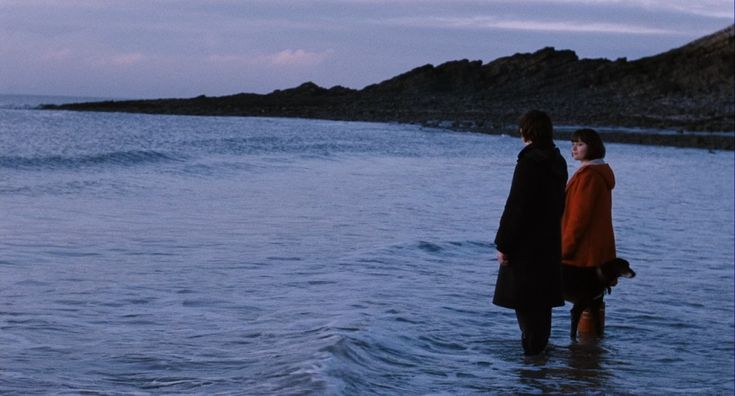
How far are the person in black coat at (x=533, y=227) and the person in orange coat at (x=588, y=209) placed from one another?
1.98 ft

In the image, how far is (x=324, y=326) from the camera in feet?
24.8

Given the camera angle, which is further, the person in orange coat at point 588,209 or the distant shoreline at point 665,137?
the distant shoreline at point 665,137

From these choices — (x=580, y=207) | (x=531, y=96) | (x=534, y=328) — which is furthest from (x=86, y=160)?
(x=531, y=96)

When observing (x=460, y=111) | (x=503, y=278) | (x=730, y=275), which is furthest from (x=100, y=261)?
(x=460, y=111)

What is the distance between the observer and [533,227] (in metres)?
6.14

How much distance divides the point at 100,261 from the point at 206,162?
18.0m

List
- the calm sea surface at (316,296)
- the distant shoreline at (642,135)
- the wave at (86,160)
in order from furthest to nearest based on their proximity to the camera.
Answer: the distant shoreline at (642,135)
the wave at (86,160)
the calm sea surface at (316,296)

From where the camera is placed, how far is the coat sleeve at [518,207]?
6.04 meters

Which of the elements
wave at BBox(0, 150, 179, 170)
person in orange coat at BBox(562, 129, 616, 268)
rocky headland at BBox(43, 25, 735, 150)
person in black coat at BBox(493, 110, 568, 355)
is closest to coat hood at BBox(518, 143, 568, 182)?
person in black coat at BBox(493, 110, 568, 355)

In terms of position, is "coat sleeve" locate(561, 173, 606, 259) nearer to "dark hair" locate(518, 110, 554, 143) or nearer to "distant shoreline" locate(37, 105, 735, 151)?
"dark hair" locate(518, 110, 554, 143)

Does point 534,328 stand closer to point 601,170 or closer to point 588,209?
point 588,209

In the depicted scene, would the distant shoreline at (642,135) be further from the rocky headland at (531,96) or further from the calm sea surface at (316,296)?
the calm sea surface at (316,296)

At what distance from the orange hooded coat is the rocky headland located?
48.9m

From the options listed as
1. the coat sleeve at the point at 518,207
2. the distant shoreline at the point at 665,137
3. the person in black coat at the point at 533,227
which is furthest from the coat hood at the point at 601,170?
the distant shoreline at the point at 665,137
